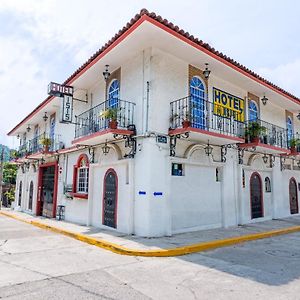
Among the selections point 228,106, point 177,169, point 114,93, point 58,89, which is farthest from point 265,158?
point 58,89

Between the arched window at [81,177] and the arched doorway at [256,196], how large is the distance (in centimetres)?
743

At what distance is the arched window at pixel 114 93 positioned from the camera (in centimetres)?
1098

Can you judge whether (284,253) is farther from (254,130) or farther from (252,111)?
(252,111)

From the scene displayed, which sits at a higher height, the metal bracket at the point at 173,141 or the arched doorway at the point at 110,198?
the metal bracket at the point at 173,141

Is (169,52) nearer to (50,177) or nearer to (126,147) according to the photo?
(126,147)

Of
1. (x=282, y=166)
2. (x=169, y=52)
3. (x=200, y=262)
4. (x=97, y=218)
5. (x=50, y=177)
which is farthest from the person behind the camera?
(x=50, y=177)

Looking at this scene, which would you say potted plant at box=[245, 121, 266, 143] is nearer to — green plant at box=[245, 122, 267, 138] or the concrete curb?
green plant at box=[245, 122, 267, 138]

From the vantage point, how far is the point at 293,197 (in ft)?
51.9

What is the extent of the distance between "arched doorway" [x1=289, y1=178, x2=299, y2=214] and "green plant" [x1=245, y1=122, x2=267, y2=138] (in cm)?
582

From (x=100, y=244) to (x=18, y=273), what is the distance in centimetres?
284

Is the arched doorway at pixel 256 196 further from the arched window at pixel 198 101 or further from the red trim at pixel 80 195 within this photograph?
the red trim at pixel 80 195

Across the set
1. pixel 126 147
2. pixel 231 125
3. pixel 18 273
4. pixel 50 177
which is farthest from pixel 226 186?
pixel 50 177

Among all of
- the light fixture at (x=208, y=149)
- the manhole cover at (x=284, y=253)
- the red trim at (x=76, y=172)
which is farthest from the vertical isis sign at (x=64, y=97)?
the manhole cover at (x=284, y=253)

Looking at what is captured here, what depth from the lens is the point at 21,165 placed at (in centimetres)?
2106
